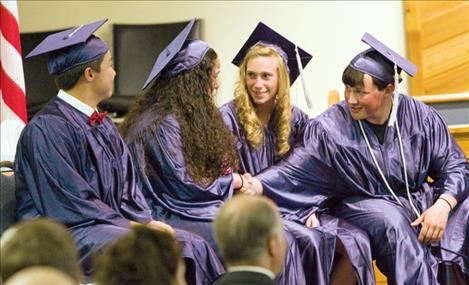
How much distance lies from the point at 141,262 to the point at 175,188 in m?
1.92

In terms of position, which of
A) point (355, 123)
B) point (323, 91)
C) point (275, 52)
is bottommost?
point (323, 91)

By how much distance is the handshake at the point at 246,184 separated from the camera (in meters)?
4.45

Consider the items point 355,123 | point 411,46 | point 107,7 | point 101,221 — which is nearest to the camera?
point 101,221

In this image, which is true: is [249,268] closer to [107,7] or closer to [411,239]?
[411,239]

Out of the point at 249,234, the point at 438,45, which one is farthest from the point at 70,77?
the point at 438,45

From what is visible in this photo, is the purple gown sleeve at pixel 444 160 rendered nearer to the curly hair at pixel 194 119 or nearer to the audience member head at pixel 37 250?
the curly hair at pixel 194 119

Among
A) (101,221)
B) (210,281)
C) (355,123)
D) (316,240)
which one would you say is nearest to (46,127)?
(101,221)

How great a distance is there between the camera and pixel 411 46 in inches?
295

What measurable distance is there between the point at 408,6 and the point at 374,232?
3.35m

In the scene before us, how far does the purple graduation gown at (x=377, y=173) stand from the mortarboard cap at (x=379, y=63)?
16cm

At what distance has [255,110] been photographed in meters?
4.83

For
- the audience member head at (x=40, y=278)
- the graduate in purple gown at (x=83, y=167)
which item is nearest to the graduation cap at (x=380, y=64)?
the graduate in purple gown at (x=83, y=167)

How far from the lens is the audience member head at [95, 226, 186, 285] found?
2.34m

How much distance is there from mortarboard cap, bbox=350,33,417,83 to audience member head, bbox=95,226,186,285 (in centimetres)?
250
